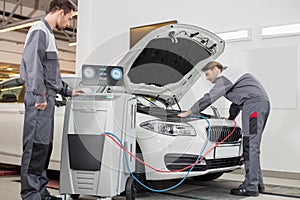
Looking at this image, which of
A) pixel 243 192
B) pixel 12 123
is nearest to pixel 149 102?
pixel 243 192

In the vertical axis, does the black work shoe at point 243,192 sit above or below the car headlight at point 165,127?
below

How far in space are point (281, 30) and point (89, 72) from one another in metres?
3.19

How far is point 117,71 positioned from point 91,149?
2.15 ft

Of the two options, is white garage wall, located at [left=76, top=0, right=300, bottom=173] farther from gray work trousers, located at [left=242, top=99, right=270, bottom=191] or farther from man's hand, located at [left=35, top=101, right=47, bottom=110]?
man's hand, located at [left=35, top=101, right=47, bottom=110]

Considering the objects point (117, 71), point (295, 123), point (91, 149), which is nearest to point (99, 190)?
point (91, 149)

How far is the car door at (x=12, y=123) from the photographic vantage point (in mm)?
4309

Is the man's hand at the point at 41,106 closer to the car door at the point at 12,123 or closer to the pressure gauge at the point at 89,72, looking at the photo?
the pressure gauge at the point at 89,72

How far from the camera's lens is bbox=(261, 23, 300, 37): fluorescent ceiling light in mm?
5094

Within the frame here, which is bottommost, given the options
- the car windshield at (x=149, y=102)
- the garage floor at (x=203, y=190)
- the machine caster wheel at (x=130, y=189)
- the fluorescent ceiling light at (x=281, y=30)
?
the garage floor at (x=203, y=190)

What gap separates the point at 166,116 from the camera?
337cm

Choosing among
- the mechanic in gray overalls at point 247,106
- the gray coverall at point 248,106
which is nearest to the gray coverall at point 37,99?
the mechanic in gray overalls at point 247,106

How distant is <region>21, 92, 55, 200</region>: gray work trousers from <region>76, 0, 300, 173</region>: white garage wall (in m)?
3.34

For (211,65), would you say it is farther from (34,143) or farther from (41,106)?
(34,143)

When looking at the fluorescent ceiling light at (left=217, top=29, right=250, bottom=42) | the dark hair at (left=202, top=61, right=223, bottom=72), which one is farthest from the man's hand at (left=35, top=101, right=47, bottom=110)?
the fluorescent ceiling light at (left=217, top=29, right=250, bottom=42)
